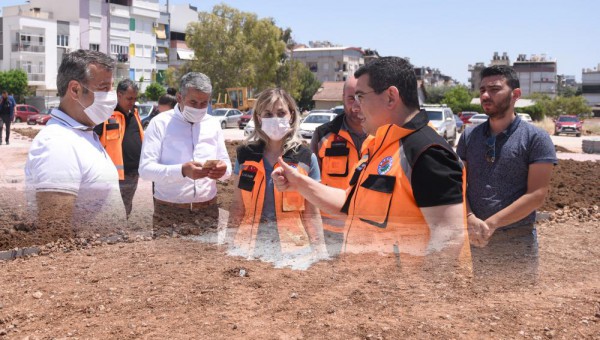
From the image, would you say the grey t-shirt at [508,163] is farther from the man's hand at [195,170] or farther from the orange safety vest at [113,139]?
the orange safety vest at [113,139]

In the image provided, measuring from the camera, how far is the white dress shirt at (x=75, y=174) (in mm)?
2242

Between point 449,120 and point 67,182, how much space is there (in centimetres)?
2298

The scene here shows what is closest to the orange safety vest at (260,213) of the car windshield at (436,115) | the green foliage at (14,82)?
the car windshield at (436,115)

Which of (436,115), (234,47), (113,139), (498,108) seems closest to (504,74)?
(498,108)

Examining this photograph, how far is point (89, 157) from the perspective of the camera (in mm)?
2422

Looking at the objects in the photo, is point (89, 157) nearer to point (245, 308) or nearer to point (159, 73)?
point (245, 308)

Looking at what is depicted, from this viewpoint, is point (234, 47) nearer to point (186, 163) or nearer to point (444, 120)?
point (444, 120)

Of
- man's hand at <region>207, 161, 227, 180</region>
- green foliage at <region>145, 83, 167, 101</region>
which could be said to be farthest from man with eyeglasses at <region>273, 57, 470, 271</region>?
green foliage at <region>145, 83, 167, 101</region>

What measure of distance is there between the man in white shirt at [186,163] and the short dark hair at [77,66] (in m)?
0.52

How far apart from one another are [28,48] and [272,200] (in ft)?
233

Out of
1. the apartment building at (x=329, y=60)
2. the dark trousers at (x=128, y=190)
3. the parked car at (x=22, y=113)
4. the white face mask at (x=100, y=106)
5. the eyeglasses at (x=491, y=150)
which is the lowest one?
the parked car at (x=22, y=113)

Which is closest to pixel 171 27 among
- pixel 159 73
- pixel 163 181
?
A: pixel 159 73

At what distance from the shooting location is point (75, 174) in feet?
7.50

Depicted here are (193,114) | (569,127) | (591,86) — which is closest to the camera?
(193,114)
